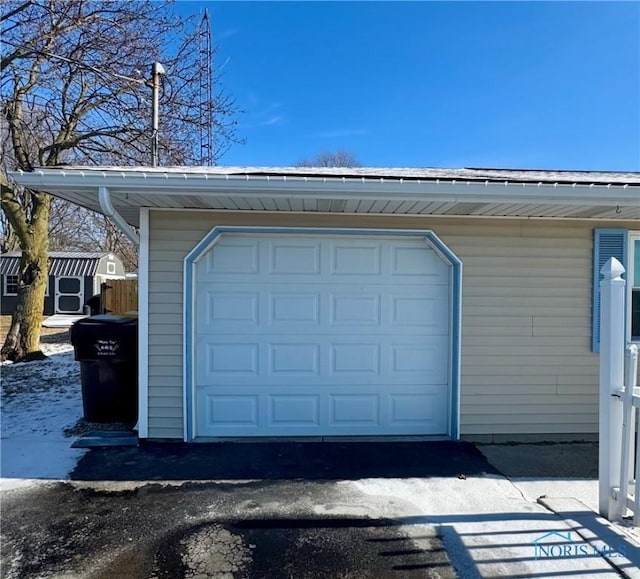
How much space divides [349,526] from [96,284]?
20.5 metres

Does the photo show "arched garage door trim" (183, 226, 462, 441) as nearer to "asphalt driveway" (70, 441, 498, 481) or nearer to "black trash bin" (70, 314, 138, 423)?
"asphalt driveway" (70, 441, 498, 481)

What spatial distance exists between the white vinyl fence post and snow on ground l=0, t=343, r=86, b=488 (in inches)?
162

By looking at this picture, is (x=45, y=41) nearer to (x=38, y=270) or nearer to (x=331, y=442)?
(x=38, y=270)

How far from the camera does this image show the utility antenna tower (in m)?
8.90

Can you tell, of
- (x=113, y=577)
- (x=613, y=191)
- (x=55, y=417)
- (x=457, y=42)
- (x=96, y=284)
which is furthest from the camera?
(x=96, y=284)

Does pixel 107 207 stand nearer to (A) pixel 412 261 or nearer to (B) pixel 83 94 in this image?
(A) pixel 412 261

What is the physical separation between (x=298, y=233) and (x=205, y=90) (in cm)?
671

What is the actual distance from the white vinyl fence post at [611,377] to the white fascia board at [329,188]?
42.6 inches

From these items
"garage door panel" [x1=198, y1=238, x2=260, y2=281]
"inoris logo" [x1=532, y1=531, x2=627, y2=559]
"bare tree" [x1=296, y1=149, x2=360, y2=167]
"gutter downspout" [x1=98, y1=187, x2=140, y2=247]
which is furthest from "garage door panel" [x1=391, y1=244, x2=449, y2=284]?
"bare tree" [x1=296, y1=149, x2=360, y2=167]

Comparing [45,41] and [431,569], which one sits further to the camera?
[45,41]

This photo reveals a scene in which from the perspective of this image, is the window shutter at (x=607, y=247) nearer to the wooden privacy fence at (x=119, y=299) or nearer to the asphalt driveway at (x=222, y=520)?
the asphalt driveway at (x=222, y=520)

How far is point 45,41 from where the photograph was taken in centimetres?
727

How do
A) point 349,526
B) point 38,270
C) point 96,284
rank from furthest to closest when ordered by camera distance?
point 96,284
point 38,270
point 349,526

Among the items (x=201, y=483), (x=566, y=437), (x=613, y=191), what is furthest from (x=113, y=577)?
(x=613, y=191)
